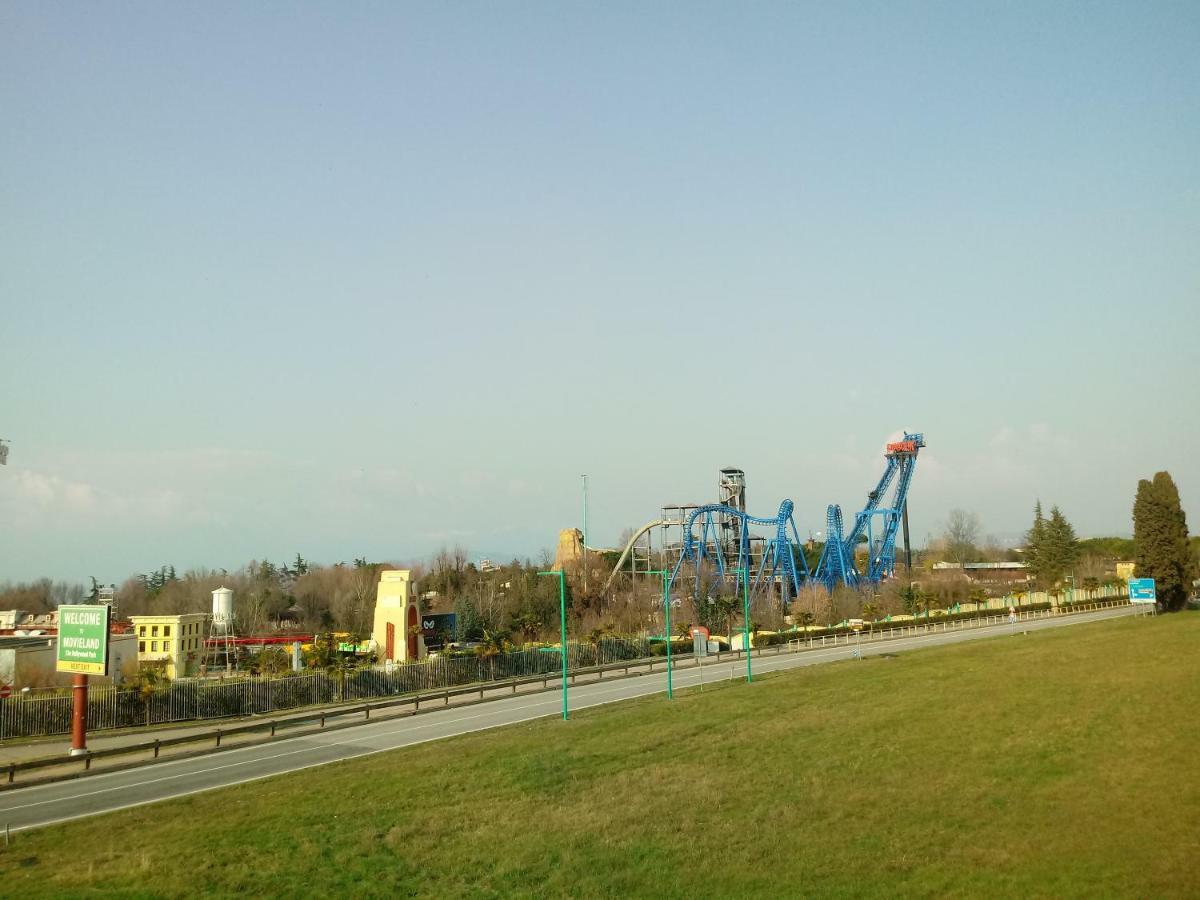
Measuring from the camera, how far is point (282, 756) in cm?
2948

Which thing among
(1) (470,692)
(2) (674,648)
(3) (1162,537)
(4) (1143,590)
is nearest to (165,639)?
(1) (470,692)

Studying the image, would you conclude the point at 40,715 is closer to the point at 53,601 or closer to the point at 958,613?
the point at 958,613

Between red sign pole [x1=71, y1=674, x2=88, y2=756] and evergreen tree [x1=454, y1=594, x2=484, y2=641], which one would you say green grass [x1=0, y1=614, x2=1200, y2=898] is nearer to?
red sign pole [x1=71, y1=674, x2=88, y2=756]

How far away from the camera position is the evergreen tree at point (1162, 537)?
56.2 metres

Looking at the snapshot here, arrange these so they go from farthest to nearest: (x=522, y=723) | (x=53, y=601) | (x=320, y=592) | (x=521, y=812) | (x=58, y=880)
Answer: (x=53, y=601) < (x=320, y=592) < (x=522, y=723) < (x=521, y=812) < (x=58, y=880)

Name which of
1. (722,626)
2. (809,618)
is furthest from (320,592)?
(809,618)

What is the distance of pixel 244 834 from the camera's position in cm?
1920

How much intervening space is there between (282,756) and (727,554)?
7044cm

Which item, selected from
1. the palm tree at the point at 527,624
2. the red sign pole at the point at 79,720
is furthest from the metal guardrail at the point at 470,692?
the palm tree at the point at 527,624

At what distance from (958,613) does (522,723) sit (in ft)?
185

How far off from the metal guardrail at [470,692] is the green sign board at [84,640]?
3032mm

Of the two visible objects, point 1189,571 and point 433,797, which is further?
point 1189,571

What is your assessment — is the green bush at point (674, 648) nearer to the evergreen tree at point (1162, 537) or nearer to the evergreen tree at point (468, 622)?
the evergreen tree at point (468, 622)

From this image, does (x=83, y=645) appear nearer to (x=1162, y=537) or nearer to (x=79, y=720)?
(x=79, y=720)
